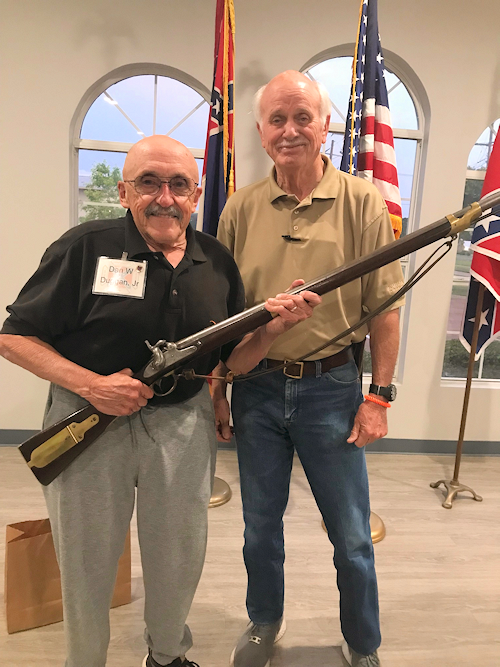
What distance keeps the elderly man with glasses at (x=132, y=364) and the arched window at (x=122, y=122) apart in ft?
7.62

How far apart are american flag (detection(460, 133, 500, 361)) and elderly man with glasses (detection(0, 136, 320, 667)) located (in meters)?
2.08

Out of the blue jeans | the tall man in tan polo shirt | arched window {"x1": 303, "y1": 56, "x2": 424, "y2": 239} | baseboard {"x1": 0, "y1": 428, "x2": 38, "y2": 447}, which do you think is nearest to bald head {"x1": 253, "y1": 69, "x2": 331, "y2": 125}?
the tall man in tan polo shirt

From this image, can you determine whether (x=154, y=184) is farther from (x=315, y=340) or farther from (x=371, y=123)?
(x=371, y=123)

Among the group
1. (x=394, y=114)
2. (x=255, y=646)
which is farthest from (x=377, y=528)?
(x=394, y=114)

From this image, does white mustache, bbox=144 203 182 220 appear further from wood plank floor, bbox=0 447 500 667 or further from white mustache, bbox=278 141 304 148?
wood plank floor, bbox=0 447 500 667

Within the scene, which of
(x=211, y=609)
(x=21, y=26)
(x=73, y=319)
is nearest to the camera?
(x=73, y=319)

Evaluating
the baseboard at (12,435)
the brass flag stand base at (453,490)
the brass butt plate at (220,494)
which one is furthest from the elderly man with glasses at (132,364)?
the baseboard at (12,435)

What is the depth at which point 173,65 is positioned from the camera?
302 centimetres

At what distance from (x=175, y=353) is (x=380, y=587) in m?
1.64

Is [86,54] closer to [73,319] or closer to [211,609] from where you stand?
[73,319]

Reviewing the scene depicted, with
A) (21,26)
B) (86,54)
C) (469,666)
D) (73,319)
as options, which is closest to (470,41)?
(86,54)

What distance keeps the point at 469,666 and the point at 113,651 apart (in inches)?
51.6

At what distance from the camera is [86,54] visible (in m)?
2.96

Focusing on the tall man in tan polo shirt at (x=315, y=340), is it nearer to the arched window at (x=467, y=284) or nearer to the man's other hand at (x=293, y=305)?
the man's other hand at (x=293, y=305)
